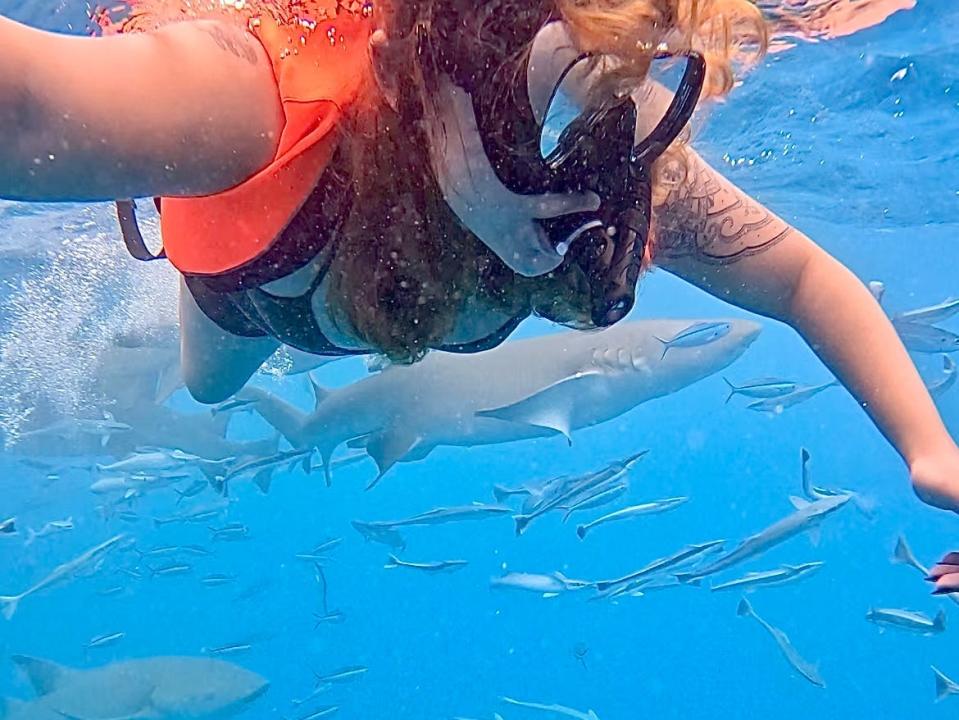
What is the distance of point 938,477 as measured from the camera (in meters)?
2.33

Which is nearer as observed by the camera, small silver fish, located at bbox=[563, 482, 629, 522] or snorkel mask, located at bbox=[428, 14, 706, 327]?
snorkel mask, located at bbox=[428, 14, 706, 327]

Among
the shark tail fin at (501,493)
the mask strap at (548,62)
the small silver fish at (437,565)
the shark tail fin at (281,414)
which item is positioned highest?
the mask strap at (548,62)

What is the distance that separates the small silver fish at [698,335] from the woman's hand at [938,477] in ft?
19.2

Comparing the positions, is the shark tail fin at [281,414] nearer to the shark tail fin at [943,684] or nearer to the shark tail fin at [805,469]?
the shark tail fin at [805,469]

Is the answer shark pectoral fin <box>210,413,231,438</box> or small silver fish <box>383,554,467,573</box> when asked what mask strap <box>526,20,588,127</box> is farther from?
shark pectoral fin <box>210,413,231,438</box>

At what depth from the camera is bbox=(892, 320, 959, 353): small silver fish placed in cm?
950

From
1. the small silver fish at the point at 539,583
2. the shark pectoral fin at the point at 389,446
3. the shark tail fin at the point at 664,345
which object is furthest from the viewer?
the small silver fish at the point at 539,583

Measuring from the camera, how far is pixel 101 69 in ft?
4.53

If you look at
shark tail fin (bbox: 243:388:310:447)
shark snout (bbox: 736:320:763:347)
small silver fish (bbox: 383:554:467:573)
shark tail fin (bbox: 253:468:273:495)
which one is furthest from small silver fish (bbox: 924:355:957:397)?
shark tail fin (bbox: 253:468:273:495)

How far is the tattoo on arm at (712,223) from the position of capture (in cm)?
275

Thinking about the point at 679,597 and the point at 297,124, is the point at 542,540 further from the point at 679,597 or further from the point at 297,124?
the point at 297,124

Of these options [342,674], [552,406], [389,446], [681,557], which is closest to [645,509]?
[681,557]

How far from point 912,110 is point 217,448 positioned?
12.3 metres

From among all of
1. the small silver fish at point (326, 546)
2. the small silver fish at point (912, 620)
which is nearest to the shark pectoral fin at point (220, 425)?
the small silver fish at point (326, 546)
